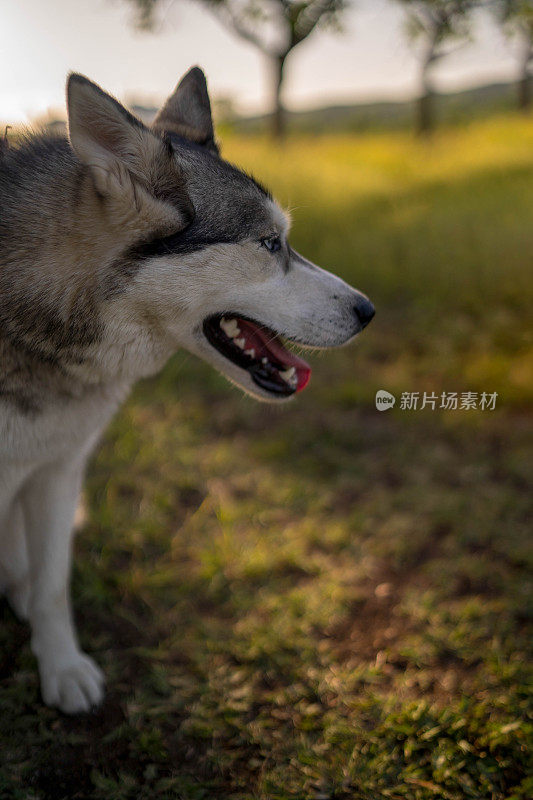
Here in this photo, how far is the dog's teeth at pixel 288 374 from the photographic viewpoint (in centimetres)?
203

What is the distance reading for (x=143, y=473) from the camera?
3391 mm

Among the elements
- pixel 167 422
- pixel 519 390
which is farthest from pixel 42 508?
pixel 519 390

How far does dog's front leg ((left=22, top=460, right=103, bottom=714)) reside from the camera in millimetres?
1918

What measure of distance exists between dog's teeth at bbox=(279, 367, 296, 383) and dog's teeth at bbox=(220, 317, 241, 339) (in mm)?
229

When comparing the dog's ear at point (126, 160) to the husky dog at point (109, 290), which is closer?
the dog's ear at point (126, 160)

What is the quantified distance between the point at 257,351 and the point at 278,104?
1026 centimetres

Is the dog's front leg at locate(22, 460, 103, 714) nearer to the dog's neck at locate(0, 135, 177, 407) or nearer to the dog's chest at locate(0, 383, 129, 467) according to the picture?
the dog's chest at locate(0, 383, 129, 467)

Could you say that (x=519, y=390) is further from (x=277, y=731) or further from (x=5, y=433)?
(x=5, y=433)

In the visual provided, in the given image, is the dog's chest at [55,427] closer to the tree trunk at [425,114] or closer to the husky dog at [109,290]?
the husky dog at [109,290]

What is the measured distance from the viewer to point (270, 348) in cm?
205

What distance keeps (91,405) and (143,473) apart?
163 cm

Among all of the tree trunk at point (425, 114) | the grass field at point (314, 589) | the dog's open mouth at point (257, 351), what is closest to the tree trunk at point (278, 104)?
the tree trunk at point (425, 114)

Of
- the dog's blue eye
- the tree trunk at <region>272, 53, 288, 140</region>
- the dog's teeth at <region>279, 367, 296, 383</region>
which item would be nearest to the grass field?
the dog's blue eye
